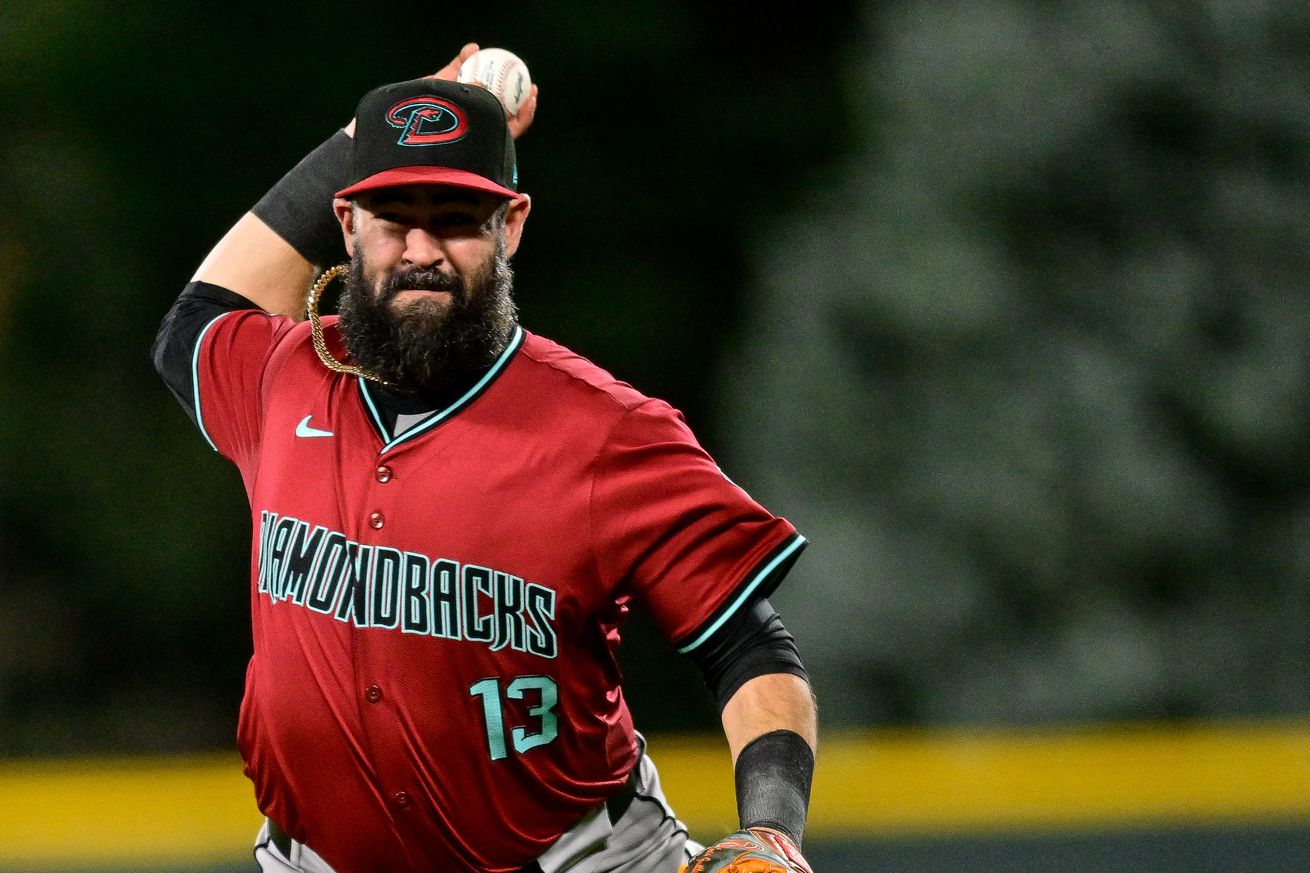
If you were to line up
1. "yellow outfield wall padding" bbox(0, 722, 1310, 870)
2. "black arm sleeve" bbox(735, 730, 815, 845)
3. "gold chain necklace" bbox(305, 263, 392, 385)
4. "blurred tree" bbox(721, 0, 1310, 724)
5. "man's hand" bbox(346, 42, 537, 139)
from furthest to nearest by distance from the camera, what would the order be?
"blurred tree" bbox(721, 0, 1310, 724) → "yellow outfield wall padding" bbox(0, 722, 1310, 870) → "man's hand" bbox(346, 42, 537, 139) → "gold chain necklace" bbox(305, 263, 392, 385) → "black arm sleeve" bbox(735, 730, 815, 845)

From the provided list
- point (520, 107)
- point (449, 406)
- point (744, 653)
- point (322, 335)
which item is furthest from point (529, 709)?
point (520, 107)

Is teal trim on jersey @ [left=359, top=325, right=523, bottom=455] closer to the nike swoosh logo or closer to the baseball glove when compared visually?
the nike swoosh logo

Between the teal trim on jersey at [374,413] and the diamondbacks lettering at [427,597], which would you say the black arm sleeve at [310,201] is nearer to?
the teal trim on jersey at [374,413]

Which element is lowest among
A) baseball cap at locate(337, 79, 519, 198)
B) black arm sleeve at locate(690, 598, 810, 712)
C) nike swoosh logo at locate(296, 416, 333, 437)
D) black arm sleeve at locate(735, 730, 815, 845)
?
black arm sleeve at locate(735, 730, 815, 845)

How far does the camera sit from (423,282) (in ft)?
8.48

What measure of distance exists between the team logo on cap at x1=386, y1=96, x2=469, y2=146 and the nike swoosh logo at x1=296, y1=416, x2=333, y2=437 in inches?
18.0

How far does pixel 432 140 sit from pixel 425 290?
0.23 meters

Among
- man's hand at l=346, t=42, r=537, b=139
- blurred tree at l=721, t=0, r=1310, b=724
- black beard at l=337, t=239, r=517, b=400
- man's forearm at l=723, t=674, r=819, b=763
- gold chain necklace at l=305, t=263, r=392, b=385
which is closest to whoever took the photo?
man's forearm at l=723, t=674, r=819, b=763

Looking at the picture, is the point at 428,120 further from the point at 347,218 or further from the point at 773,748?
the point at 773,748

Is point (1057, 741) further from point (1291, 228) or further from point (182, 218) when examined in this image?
point (182, 218)

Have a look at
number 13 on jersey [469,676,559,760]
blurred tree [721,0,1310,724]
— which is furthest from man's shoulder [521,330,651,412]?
blurred tree [721,0,1310,724]

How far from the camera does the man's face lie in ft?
8.46

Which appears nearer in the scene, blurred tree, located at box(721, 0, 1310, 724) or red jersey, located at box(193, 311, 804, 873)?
red jersey, located at box(193, 311, 804, 873)

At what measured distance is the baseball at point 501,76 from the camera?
10.0 ft
